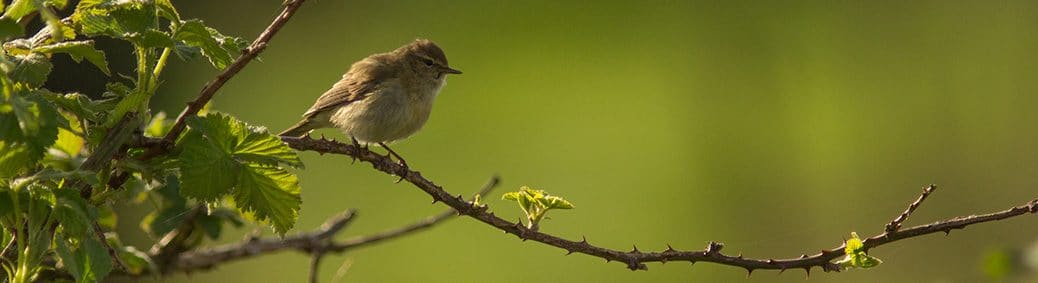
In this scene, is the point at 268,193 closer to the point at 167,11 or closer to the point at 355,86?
the point at 167,11

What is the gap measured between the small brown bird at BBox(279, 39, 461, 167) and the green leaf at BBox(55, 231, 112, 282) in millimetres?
2158

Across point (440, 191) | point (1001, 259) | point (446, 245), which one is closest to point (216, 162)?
point (440, 191)

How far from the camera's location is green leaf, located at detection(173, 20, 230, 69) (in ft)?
4.73

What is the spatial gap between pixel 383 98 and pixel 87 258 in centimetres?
247

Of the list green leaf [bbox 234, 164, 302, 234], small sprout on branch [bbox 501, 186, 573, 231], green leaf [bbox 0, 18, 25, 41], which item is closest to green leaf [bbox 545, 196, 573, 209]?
small sprout on branch [bbox 501, 186, 573, 231]

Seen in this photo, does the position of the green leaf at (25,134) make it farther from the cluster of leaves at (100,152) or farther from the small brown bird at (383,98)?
the small brown bird at (383,98)

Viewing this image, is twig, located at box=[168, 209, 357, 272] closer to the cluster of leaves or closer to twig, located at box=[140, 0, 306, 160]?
the cluster of leaves

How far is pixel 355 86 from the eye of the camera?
382cm

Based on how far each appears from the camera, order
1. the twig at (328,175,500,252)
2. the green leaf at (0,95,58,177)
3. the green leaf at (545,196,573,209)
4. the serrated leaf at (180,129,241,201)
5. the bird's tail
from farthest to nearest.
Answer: the bird's tail → the green leaf at (545,196,573,209) → the serrated leaf at (180,129,241,201) → the twig at (328,175,500,252) → the green leaf at (0,95,58,177)

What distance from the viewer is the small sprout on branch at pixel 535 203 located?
1645 millimetres

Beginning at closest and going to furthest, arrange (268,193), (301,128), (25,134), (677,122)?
(25,134)
(268,193)
(301,128)
(677,122)

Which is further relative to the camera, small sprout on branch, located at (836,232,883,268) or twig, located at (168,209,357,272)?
small sprout on branch, located at (836,232,883,268)

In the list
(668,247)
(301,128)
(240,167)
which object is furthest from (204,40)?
(301,128)

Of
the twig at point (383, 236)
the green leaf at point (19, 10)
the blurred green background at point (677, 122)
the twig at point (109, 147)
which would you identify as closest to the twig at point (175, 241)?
the twig at point (109, 147)
